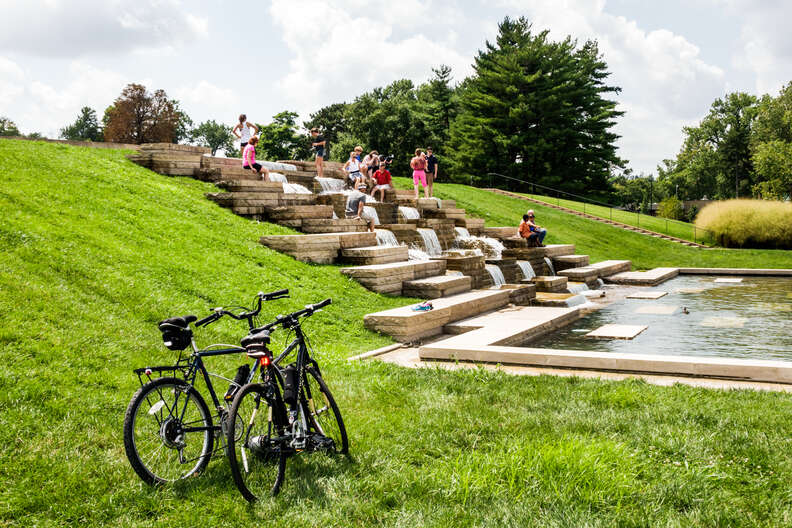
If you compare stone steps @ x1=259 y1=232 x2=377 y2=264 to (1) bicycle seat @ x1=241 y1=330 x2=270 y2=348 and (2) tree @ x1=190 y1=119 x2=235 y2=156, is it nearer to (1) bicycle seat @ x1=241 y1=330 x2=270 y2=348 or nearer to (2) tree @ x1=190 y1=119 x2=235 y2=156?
(1) bicycle seat @ x1=241 y1=330 x2=270 y2=348

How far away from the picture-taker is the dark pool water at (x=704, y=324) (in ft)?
30.7

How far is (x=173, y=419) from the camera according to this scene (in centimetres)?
407

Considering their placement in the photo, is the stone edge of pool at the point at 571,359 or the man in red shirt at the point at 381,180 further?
the man in red shirt at the point at 381,180

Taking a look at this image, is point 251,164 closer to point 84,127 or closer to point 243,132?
point 243,132

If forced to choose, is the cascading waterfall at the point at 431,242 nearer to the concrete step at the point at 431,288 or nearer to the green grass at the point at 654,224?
the concrete step at the point at 431,288

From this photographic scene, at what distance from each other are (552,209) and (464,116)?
77.2 ft

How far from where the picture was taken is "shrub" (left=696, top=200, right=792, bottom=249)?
2812 cm

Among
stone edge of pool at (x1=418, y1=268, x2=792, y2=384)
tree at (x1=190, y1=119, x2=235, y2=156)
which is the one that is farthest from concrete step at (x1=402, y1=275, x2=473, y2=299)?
tree at (x1=190, y1=119, x2=235, y2=156)

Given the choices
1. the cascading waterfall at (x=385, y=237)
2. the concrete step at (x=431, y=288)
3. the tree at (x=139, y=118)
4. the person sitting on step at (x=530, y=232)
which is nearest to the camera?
the concrete step at (x=431, y=288)

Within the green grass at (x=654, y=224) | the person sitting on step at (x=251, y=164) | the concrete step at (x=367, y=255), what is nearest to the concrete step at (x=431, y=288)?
the concrete step at (x=367, y=255)

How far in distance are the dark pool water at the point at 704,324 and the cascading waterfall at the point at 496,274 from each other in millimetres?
2653

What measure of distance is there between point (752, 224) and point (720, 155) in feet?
172

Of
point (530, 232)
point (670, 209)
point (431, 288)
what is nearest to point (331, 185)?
point (530, 232)

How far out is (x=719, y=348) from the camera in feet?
30.7
